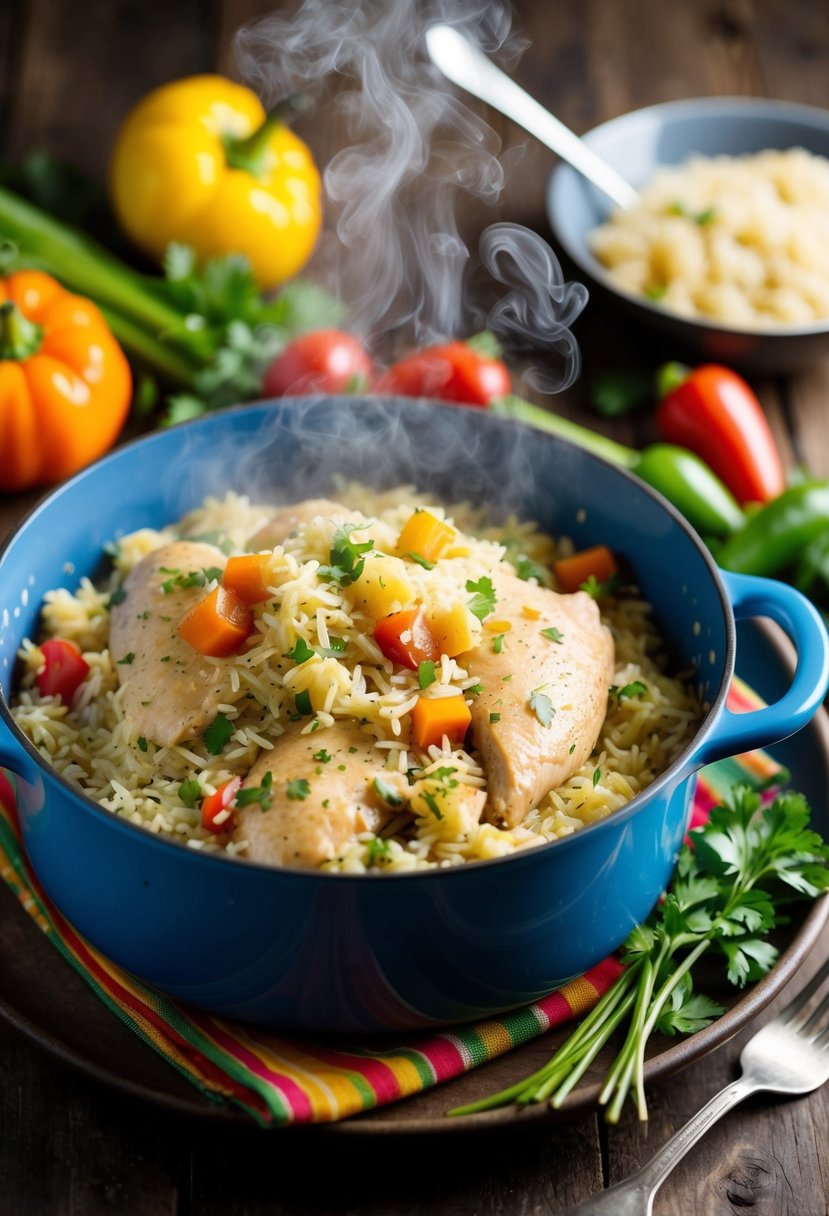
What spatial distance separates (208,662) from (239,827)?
472mm

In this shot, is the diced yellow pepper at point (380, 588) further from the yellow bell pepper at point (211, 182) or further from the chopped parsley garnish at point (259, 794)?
the yellow bell pepper at point (211, 182)

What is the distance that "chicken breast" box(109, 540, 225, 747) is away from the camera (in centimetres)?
307

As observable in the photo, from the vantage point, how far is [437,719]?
9.72 feet

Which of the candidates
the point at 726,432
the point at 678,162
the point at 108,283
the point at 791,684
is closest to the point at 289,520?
the point at 791,684

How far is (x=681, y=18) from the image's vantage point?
7.69 m

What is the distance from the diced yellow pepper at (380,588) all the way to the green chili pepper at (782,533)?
6.38 feet

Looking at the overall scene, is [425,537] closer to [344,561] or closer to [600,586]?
[344,561]

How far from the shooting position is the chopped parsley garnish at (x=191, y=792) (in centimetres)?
Answer: 296

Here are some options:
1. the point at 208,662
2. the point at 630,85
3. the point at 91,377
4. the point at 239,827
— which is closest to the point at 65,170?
the point at 91,377

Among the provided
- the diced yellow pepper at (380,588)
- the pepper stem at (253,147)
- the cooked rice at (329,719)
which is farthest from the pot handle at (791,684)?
the pepper stem at (253,147)

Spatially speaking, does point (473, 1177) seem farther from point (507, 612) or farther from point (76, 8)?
point (76, 8)

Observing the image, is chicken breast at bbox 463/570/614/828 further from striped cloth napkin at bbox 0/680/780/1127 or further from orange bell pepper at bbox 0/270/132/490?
orange bell pepper at bbox 0/270/132/490

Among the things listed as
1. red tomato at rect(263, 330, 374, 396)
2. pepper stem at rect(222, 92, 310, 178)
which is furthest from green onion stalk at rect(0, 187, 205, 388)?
pepper stem at rect(222, 92, 310, 178)

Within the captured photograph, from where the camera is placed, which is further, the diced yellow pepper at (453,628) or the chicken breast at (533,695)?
the diced yellow pepper at (453,628)
